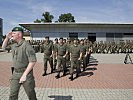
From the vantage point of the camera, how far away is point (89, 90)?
8.20 meters

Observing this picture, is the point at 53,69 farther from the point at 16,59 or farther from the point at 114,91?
the point at 16,59

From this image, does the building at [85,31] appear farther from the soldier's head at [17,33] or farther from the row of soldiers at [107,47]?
the soldier's head at [17,33]

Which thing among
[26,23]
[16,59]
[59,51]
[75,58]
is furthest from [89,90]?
[26,23]

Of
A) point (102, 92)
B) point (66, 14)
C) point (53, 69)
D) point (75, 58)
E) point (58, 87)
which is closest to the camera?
point (102, 92)

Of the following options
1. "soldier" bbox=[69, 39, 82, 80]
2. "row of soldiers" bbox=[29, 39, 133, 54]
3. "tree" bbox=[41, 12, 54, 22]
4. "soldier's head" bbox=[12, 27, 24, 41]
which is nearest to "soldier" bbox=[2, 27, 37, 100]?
"soldier's head" bbox=[12, 27, 24, 41]

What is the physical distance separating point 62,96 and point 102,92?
1442 millimetres

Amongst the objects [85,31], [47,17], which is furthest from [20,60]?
[47,17]

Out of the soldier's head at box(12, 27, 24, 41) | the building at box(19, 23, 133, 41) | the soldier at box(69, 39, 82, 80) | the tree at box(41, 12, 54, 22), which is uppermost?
the tree at box(41, 12, 54, 22)

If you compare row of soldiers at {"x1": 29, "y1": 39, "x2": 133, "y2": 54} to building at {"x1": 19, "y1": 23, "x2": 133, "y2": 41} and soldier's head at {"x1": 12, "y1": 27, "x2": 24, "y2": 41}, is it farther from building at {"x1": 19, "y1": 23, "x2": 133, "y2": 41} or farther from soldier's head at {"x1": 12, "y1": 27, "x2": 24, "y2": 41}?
soldier's head at {"x1": 12, "y1": 27, "x2": 24, "y2": 41}

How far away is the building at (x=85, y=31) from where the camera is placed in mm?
37062

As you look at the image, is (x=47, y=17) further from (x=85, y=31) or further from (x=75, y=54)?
(x=75, y=54)

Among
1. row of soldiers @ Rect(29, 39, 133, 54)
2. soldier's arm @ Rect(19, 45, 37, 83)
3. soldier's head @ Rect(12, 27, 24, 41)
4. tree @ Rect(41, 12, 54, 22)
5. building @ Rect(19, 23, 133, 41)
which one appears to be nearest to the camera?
soldier's arm @ Rect(19, 45, 37, 83)

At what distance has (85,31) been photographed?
37969 mm

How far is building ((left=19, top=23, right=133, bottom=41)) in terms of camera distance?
37.1m
